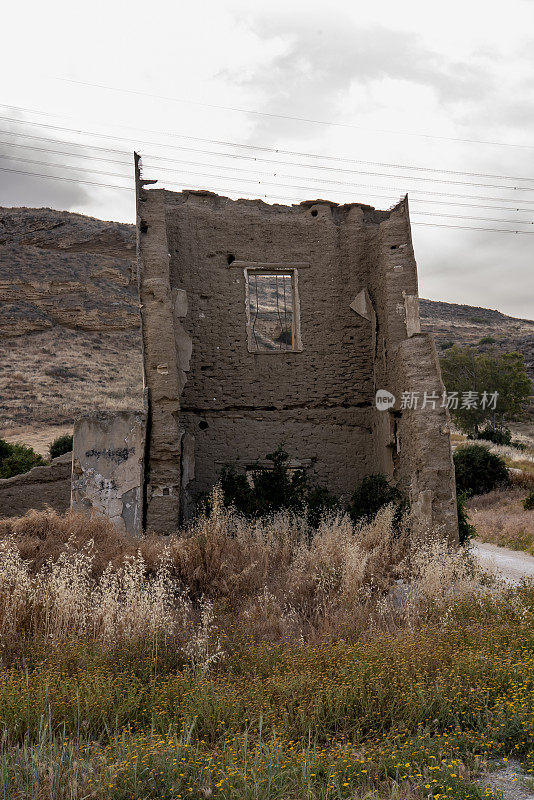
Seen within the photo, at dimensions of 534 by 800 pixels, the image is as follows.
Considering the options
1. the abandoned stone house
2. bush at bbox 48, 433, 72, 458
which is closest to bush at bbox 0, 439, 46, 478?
bush at bbox 48, 433, 72, 458

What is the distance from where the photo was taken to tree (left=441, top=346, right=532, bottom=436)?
113ft

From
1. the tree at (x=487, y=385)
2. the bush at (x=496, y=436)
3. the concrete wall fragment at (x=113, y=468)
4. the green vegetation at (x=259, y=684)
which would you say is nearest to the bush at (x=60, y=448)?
the concrete wall fragment at (x=113, y=468)

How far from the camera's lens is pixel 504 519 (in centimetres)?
1691

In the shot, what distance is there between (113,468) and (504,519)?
11318 mm

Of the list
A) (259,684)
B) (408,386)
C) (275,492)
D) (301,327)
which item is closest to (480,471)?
(301,327)

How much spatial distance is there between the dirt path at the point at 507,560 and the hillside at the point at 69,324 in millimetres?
Answer: 19455

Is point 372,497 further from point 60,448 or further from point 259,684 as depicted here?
point 60,448

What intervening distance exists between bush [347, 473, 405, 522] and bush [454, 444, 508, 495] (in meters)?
11.8

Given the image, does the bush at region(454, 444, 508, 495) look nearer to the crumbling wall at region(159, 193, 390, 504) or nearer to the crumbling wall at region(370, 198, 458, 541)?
the crumbling wall at region(159, 193, 390, 504)

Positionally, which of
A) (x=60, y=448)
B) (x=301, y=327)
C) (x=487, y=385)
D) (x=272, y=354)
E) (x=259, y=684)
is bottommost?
(x=259, y=684)

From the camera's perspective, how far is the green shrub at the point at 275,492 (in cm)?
1031

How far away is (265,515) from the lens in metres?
10.2

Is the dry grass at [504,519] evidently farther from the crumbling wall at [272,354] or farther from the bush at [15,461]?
the bush at [15,461]

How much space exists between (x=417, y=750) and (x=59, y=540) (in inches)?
200
